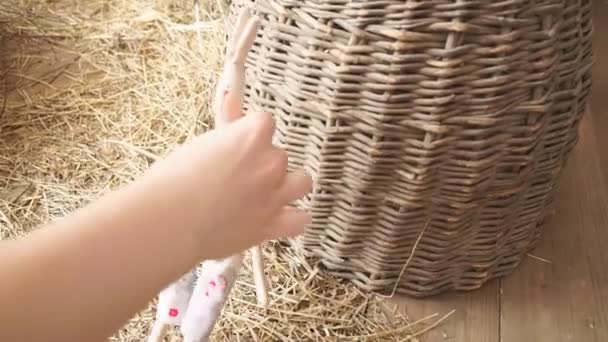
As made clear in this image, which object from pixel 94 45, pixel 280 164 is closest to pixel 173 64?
pixel 94 45

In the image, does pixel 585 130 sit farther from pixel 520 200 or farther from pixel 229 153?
pixel 229 153

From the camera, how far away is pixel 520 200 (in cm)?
92

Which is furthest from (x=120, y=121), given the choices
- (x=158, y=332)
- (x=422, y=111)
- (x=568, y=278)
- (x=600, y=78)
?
(x=600, y=78)

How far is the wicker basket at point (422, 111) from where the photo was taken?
0.75 metres

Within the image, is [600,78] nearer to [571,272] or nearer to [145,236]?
[571,272]

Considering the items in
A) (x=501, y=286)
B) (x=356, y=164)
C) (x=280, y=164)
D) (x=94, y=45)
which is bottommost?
(x=501, y=286)

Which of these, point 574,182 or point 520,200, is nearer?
point 520,200

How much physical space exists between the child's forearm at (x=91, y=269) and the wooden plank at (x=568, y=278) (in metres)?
0.60

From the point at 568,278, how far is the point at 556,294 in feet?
0.12

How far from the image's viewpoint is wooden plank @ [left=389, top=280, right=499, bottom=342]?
0.95 metres

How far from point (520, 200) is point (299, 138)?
0.93 feet

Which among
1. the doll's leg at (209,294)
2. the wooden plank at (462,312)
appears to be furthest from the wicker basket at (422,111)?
the doll's leg at (209,294)

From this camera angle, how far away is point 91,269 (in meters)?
0.46

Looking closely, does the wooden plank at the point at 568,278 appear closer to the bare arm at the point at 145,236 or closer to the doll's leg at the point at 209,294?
the doll's leg at the point at 209,294
